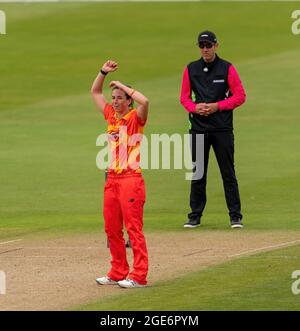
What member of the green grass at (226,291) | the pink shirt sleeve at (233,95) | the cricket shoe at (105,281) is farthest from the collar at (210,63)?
the cricket shoe at (105,281)

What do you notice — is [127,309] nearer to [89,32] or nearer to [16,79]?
[16,79]

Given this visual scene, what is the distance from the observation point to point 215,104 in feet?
54.9

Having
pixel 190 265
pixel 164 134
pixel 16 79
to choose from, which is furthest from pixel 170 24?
pixel 190 265

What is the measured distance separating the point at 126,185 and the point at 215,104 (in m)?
3.98

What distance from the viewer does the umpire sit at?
1680 cm

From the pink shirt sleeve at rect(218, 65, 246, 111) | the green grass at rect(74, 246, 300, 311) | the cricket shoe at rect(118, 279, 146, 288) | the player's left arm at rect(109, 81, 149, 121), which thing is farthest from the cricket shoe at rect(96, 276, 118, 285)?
the pink shirt sleeve at rect(218, 65, 246, 111)

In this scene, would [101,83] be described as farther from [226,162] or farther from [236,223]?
[236,223]

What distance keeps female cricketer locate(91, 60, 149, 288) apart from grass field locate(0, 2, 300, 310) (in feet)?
1.50

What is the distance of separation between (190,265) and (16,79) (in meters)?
21.2

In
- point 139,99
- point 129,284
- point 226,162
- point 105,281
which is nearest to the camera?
point 139,99

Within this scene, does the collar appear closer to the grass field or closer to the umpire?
the umpire

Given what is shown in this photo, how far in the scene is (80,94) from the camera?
32.8m

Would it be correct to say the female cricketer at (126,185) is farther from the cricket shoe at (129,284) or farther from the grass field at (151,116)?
the grass field at (151,116)

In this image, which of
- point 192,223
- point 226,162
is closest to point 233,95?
point 226,162
